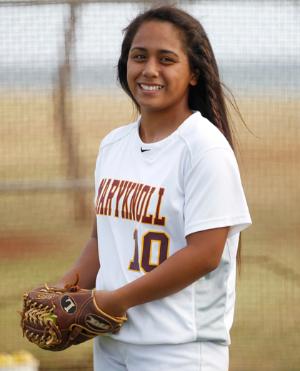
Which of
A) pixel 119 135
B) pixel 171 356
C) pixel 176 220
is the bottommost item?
pixel 171 356

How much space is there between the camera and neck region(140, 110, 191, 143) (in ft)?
8.72

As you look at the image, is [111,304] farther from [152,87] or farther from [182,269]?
[152,87]

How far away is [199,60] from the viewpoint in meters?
2.68

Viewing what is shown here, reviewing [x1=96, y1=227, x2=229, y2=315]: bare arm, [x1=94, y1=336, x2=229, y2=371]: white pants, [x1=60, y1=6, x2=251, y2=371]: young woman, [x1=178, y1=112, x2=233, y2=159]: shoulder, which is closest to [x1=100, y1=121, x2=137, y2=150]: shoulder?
[x1=60, y1=6, x2=251, y2=371]: young woman

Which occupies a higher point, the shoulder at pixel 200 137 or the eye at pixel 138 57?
the eye at pixel 138 57

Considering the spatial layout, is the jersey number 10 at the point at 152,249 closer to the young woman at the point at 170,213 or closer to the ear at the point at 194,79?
the young woman at the point at 170,213

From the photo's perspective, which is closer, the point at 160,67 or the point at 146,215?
the point at 146,215

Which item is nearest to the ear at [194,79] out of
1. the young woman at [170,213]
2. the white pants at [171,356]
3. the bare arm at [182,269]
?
the young woman at [170,213]

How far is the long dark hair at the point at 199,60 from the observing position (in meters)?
2.67

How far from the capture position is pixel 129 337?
2590 mm

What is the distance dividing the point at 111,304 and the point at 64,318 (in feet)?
0.55

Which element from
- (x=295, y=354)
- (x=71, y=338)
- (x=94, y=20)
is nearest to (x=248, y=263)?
(x=295, y=354)

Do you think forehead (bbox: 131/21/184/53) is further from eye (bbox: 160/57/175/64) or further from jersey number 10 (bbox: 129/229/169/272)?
jersey number 10 (bbox: 129/229/169/272)

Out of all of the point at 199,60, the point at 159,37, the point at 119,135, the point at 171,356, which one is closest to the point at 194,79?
the point at 199,60
